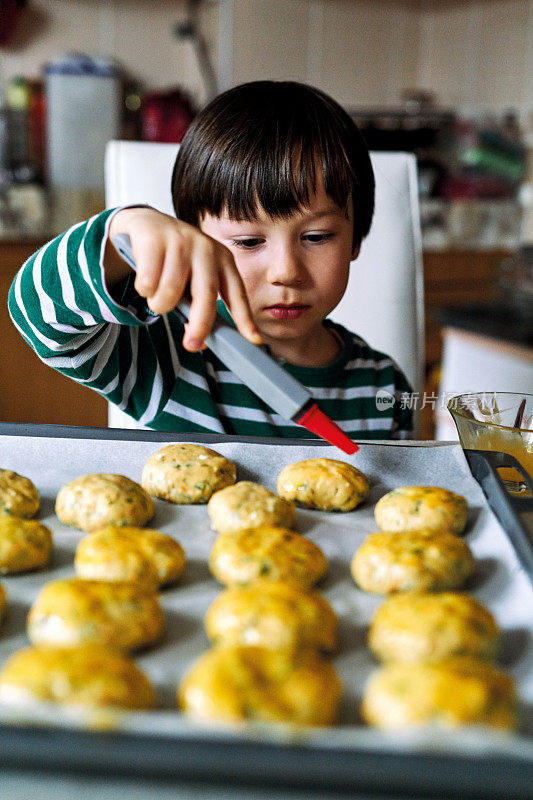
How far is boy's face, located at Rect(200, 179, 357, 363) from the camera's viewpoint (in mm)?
870

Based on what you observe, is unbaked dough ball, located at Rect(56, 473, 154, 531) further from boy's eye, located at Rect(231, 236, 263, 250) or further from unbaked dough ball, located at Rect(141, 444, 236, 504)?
boy's eye, located at Rect(231, 236, 263, 250)

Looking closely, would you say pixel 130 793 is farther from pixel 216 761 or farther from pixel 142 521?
pixel 142 521

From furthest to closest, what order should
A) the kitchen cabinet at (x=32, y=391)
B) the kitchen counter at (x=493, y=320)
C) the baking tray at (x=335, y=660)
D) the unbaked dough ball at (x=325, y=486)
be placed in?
1. the kitchen counter at (x=493, y=320)
2. the kitchen cabinet at (x=32, y=391)
3. the unbaked dough ball at (x=325, y=486)
4. the baking tray at (x=335, y=660)

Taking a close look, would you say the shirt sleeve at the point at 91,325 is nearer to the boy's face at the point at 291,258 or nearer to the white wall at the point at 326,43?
the boy's face at the point at 291,258

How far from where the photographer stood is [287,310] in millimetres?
945

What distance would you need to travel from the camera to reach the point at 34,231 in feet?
8.14

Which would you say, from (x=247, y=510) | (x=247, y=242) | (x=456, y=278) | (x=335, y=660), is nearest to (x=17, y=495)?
(x=247, y=510)

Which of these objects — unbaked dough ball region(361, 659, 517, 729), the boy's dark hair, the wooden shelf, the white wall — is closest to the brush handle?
unbaked dough ball region(361, 659, 517, 729)

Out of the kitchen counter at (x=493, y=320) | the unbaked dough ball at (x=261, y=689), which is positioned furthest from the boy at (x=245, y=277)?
the kitchen counter at (x=493, y=320)

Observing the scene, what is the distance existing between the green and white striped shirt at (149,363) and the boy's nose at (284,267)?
88mm

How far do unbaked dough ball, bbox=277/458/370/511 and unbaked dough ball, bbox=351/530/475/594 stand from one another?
0.32 ft

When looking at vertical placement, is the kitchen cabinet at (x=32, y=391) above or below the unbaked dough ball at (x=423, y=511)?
above

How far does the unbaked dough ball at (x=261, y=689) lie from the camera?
0.37 metres

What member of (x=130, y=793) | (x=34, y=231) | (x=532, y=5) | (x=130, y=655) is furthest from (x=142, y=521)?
(x=532, y=5)
